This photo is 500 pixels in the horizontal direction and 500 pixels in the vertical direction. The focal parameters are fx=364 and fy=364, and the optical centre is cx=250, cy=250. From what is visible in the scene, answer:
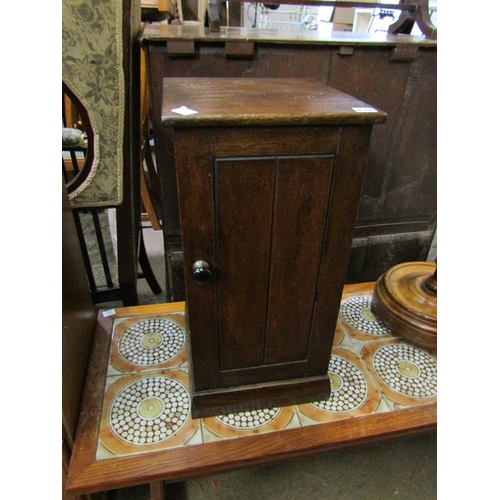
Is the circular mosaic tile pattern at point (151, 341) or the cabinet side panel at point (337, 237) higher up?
the cabinet side panel at point (337, 237)

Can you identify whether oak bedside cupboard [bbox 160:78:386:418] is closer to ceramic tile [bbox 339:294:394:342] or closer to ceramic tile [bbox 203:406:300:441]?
ceramic tile [bbox 203:406:300:441]

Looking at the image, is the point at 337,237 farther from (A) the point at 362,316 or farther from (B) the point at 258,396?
(A) the point at 362,316

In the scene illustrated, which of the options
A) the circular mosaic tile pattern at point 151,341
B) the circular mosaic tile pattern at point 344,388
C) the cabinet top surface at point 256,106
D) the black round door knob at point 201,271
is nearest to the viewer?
the cabinet top surface at point 256,106

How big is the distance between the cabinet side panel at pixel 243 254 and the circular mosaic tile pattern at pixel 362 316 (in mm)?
444

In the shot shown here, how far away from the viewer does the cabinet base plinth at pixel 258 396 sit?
887mm

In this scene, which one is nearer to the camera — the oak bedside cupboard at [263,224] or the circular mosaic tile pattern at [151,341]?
the oak bedside cupboard at [263,224]

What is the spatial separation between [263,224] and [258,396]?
0.47 m

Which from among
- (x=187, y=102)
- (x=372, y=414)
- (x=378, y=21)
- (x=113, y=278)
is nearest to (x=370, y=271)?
(x=372, y=414)

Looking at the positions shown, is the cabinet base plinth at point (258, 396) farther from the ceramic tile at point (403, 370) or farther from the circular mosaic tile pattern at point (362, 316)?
the circular mosaic tile pattern at point (362, 316)

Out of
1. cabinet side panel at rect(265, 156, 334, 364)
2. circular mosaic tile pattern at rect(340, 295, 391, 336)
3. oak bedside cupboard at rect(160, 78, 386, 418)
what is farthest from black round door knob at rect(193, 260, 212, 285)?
circular mosaic tile pattern at rect(340, 295, 391, 336)

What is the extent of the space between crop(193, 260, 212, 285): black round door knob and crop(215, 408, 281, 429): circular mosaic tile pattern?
40cm

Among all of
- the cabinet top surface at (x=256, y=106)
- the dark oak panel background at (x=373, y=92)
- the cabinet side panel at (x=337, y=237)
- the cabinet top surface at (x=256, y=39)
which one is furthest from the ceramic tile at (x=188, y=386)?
the cabinet top surface at (x=256, y=39)

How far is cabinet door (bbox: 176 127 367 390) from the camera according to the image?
633 millimetres

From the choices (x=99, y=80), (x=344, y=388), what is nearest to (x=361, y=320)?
(x=344, y=388)
